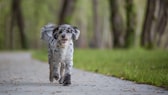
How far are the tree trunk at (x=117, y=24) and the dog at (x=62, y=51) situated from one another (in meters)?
23.9

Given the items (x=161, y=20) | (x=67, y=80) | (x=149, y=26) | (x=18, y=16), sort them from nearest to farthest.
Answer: (x=67, y=80) < (x=149, y=26) < (x=161, y=20) < (x=18, y=16)

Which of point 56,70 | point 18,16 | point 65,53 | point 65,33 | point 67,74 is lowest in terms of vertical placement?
point 67,74

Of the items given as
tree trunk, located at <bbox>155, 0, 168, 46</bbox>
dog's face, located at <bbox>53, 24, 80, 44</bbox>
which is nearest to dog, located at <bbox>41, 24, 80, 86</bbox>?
dog's face, located at <bbox>53, 24, 80, 44</bbox>

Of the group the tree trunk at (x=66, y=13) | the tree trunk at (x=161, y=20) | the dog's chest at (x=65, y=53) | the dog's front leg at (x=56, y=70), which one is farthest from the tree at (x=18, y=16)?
the dog's chest at (x=65, y=53)

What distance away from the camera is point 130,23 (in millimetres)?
35000

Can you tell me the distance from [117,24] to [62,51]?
24888 millimetres

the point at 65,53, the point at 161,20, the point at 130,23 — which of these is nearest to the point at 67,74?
the point at 65,53

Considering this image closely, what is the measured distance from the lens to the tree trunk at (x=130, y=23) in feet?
114

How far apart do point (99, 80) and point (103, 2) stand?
49611mm

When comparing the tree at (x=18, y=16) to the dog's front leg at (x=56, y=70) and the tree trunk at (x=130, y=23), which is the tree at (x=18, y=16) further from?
the dog's front leg at (x=56, y=70)

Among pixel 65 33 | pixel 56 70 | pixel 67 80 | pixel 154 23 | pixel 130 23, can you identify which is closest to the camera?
pixel 65 33

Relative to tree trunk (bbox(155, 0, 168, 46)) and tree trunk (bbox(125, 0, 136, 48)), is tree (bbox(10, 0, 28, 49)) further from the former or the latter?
tree trunk (bbox(155, 0, 168, 46))

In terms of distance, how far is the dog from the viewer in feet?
38.1

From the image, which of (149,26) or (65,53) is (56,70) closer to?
(65,53)
